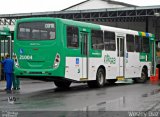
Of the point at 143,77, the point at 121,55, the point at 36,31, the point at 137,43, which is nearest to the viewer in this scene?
the point at 36,31

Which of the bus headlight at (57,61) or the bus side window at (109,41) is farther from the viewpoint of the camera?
the bus side window at (109,41)

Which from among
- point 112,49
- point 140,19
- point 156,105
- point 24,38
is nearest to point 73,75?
point 24,38

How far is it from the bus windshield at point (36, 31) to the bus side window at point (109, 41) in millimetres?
4115

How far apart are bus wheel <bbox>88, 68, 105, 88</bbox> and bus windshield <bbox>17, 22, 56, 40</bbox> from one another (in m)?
3.73

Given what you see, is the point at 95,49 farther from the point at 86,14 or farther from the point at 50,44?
the point at 86,14

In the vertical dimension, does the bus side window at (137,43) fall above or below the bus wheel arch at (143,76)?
above

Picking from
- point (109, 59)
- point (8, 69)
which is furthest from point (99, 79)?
point (8, 69)

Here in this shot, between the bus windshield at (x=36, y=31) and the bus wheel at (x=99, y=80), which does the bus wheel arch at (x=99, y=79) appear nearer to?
the bus wheel at (x=99, y=80)

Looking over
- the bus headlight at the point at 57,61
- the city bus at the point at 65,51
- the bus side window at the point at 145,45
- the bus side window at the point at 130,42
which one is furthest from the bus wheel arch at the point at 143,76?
the bus headlight at the point at 57,61

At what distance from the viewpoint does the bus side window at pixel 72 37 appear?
61.7 ft

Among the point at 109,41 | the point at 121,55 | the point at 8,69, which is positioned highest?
the point at 109,41

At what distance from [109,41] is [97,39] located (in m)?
1.26

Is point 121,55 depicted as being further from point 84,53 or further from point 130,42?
point 84,53

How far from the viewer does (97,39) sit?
831 inches
